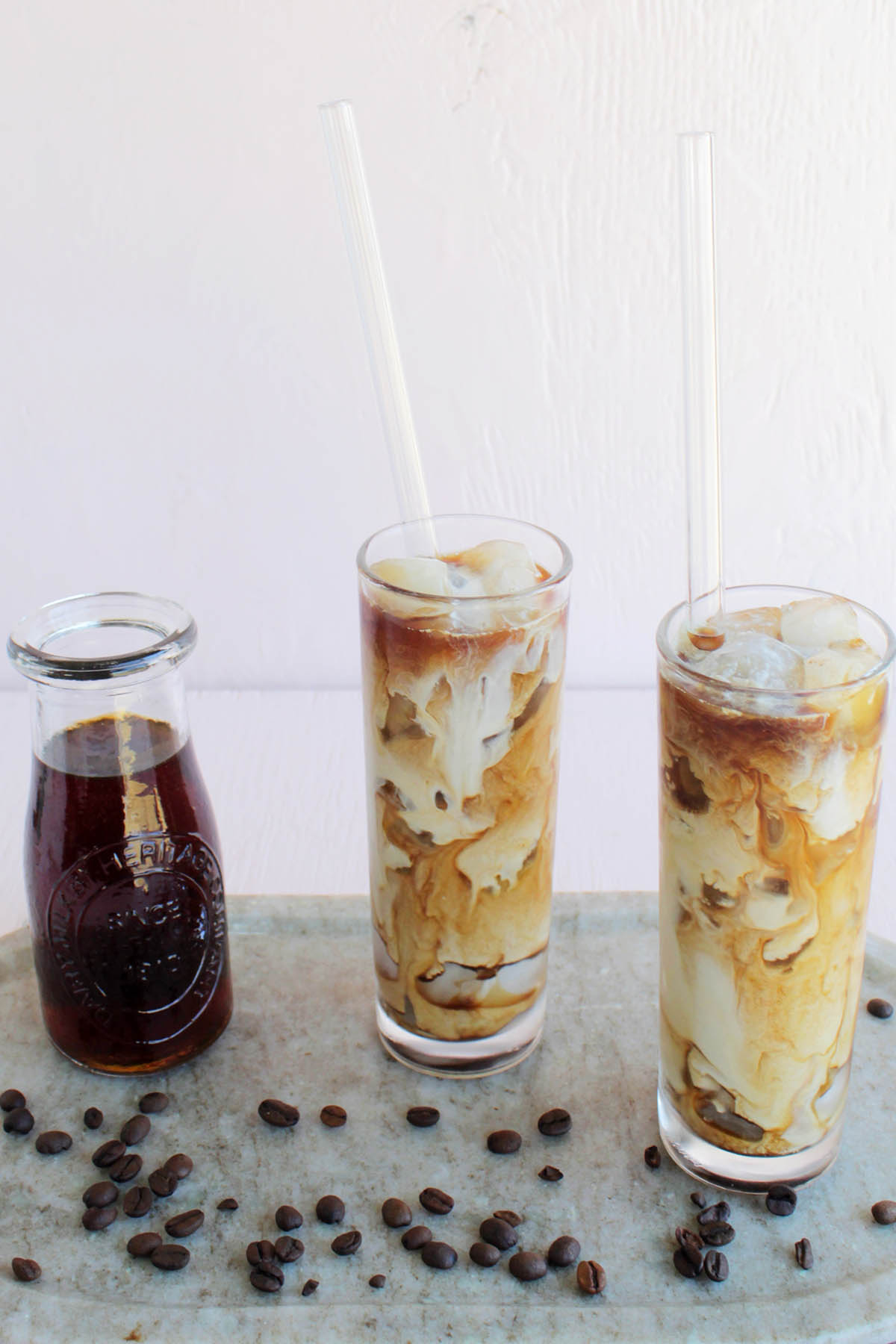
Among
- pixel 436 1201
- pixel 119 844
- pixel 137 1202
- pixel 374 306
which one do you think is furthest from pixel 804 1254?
pixel 374 306

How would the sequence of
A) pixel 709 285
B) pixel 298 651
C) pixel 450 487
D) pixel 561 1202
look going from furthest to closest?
pixel 298 651 < pixel 450 487 < pixel 561 1202 < pixel 709 285

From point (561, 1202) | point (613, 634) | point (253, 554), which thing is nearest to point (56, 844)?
point (561, 1202)

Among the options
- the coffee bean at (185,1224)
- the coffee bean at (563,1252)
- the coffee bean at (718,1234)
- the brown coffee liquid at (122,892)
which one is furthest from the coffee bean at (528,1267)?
the brown coffee liquid at (122,892)

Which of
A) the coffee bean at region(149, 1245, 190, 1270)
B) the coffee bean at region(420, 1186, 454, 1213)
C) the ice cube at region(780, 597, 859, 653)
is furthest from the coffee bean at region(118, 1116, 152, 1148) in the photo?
the ice cube at region(780, 597, 859, 653)

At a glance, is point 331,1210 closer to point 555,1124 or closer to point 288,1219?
point 288,1219

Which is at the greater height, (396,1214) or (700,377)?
(700,377)

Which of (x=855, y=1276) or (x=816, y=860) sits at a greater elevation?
(x=816, y=860)

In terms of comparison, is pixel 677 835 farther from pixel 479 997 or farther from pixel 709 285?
pixel 709 285
